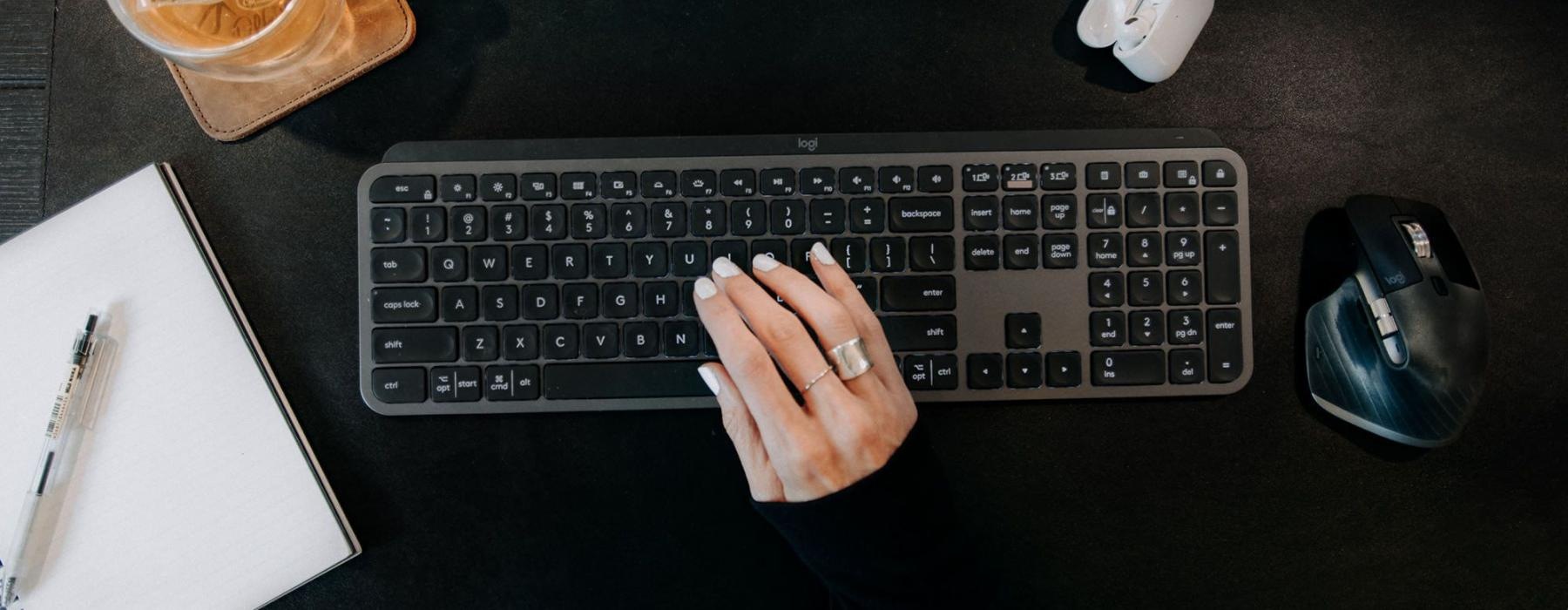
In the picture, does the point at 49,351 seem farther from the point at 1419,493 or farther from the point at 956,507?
the point at 1419,493

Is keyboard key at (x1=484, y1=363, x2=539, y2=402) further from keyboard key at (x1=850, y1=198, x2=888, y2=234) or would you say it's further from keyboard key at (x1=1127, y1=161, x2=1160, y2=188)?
keyboard key at (x1=1127, y1=161, x2=1160, y2=188)

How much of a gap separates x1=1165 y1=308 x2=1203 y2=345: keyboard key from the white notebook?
696 millimetres

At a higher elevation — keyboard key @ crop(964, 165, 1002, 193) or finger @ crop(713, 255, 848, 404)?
keyboard key @ crop(964, 165, 1002, 193)

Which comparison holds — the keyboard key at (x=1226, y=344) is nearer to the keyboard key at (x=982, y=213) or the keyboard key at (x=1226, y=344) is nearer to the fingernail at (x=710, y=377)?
the keyboard key at (x=982, y=213)

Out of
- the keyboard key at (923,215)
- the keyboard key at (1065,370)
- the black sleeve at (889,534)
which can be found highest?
the keyboard key at (923,215)

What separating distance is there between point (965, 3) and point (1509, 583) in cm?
67

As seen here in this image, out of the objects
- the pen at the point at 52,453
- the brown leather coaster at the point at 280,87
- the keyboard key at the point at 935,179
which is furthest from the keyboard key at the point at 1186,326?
the pen at the point at 52,453

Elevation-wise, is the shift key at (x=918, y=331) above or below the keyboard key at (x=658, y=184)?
below

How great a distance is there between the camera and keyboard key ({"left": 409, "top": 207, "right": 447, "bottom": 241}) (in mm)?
661

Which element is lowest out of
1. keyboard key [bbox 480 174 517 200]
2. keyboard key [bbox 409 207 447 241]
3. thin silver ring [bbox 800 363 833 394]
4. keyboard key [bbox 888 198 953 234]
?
thin silver ring [bbox 800 363 833 394]

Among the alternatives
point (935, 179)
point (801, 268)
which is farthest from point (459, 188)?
point (935, 179)

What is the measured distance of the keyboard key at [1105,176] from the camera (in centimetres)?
66

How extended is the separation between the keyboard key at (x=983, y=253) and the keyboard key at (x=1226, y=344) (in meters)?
0.17

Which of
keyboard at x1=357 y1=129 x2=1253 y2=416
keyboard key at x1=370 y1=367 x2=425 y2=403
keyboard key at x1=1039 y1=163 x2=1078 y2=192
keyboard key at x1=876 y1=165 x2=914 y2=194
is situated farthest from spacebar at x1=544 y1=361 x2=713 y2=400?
keyboard key at x1=1039 y1=163 x2=1078 y2=192
